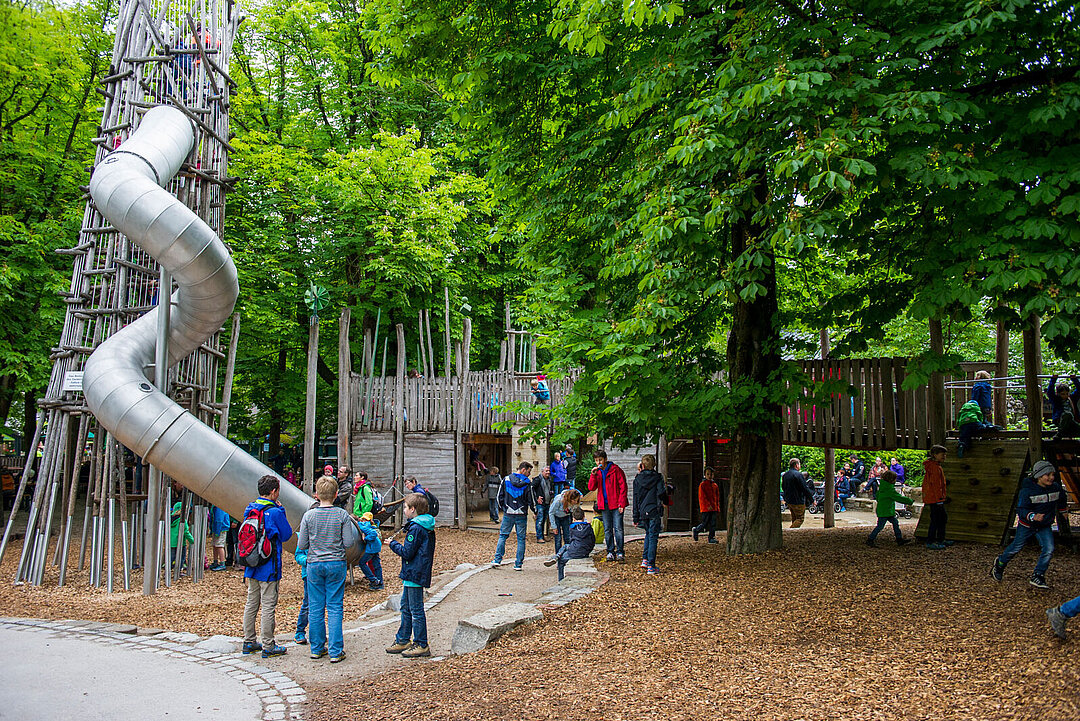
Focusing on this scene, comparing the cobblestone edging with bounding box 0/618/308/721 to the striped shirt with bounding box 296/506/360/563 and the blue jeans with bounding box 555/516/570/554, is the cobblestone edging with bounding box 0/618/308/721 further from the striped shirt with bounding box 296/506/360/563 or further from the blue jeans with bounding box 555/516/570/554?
the blue jeans with bounding box 555/516/570/554

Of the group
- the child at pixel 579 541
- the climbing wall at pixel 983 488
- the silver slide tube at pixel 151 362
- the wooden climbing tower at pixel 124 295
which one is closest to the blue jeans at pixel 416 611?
the silver slide tube at pixel 151 362

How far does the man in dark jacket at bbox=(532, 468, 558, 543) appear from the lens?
45.1ft

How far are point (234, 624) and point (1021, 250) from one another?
8.70 meters

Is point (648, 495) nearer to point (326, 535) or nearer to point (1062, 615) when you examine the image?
point (326, 535)

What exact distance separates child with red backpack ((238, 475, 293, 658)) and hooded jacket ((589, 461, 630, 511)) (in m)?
5.05

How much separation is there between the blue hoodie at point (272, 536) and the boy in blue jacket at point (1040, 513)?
7360 millimetres

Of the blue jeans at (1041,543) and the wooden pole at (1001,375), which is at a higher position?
the wooden pole at (1001,375)

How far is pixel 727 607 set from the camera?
26.1 ft

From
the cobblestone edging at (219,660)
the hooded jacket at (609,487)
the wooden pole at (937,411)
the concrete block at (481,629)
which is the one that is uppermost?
the wooden pole at (937,411)

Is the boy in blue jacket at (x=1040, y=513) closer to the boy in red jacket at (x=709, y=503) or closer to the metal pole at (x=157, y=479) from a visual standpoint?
the boy in red jacket at (x=709, y=503)

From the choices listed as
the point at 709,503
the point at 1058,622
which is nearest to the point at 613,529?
the point at 709,503

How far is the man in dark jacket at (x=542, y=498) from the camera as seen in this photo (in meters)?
13.7

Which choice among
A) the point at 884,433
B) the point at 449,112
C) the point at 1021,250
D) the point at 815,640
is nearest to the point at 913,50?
the point at 1021,250

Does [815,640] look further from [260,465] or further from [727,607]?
[260,465]
